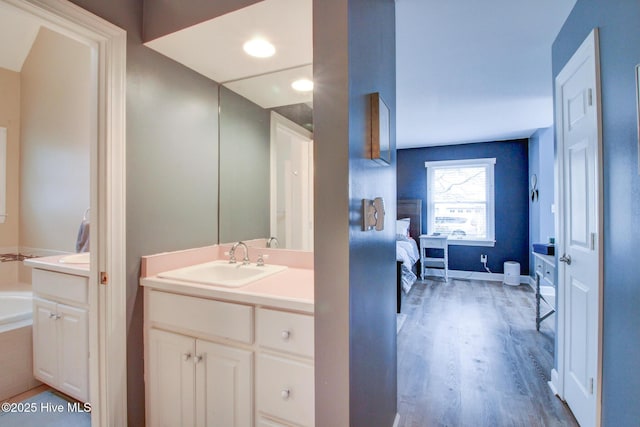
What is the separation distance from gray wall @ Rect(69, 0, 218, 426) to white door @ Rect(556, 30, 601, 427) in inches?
87.5

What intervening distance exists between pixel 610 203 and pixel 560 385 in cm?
136

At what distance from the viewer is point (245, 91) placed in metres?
2.11

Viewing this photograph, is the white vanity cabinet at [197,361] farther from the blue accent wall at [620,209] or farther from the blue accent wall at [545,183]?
the blue accent wall at [545,183]

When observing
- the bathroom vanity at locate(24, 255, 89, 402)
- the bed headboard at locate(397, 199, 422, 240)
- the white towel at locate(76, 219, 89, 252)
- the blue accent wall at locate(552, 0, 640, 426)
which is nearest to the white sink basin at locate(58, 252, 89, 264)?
the bathroom vanity at locate(24, 255, 89, 402)

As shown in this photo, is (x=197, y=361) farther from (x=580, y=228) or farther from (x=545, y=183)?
(x=545, y=183)

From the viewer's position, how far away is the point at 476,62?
2607 mm

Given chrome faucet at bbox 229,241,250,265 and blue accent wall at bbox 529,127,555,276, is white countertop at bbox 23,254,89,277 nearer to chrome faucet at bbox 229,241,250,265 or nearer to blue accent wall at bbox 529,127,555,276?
chrome faucet at bbox 229,241,250,265

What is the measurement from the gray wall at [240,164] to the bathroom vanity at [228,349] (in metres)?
0.55

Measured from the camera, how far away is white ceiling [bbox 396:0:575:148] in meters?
1.93

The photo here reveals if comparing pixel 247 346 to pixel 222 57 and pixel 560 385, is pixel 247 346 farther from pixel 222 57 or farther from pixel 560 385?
pixel 560 385

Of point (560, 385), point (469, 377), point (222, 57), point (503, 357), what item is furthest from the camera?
point (503, 357)

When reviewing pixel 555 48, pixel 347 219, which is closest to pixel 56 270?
pixel 347 219

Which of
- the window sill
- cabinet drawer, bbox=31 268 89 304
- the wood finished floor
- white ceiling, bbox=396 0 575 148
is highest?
white ceiling, bbox=396 0 575 148

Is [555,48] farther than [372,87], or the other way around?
[555,48]
